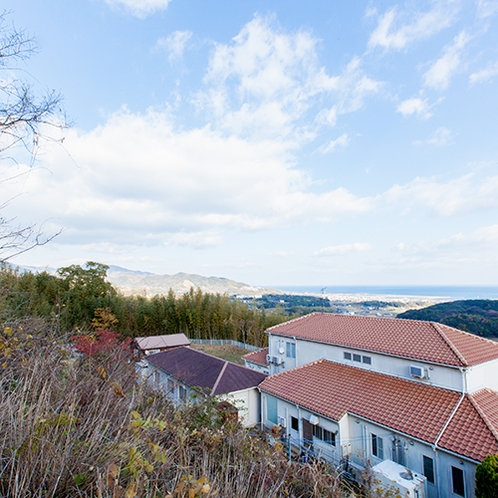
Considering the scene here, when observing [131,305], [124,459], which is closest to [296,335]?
[124,459]

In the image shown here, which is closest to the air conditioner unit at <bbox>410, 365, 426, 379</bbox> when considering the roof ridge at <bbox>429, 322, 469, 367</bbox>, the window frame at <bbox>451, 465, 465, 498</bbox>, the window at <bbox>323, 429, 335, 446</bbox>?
the roof ridge at <bbox>429, 322, 469, 367</bbox>

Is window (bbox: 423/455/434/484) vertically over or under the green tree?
under

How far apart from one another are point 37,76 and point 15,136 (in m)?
0.68

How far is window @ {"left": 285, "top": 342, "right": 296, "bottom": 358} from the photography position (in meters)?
11.1

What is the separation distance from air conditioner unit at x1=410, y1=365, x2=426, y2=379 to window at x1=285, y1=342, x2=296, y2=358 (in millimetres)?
4714

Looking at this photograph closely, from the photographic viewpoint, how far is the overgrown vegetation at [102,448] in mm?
1227

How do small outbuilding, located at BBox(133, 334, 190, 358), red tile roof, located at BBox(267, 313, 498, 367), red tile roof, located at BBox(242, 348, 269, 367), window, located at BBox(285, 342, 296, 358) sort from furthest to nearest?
small outbuilding, located at BBox(133, 334, 190, 358), red tile roof, located at BBox(242, 348, 269, 367), window, located at BBox(285, 342, 296, 358), red tile roof, located at BBox(267, 313, 498, 367)

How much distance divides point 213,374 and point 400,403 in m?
5.83

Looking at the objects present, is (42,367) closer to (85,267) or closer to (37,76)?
(37,76)

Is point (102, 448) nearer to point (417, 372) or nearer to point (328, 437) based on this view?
point (328, 437)

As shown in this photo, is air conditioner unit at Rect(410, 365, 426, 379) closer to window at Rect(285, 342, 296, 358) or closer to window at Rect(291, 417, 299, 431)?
window at Rect(291, 417, 299, 431)

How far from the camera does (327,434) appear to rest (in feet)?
23.1

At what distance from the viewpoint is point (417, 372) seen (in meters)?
6.93

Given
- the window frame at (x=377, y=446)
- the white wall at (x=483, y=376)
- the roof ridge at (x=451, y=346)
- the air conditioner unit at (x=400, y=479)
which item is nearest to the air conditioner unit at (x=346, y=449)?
the window frame at (x=377, y=446)
